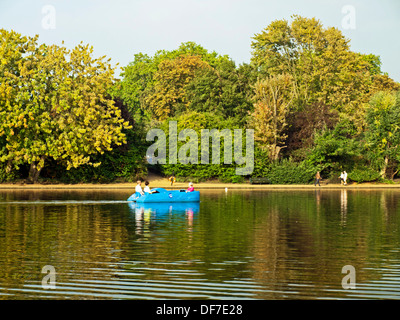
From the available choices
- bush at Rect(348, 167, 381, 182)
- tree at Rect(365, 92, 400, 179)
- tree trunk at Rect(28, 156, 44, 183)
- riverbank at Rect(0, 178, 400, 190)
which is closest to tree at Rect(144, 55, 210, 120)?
riverbank at Rect(0, 178, 400, 190)

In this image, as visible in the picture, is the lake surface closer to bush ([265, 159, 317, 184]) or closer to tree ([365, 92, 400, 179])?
bush ([265, 159, 317, 184])

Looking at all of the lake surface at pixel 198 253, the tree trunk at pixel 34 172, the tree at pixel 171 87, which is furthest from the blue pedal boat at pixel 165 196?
the tree at pixel 171 87

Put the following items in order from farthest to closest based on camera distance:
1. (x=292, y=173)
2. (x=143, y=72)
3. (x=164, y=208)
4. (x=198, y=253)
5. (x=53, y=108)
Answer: (x=143, y=72) < (x=292, y=173) < (x=53, y=108) < (x=164, y=208) < (x=198, y=253)

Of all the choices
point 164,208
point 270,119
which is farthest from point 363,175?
point 164,208

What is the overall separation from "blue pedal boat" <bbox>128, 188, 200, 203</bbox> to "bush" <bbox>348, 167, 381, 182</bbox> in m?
27.9

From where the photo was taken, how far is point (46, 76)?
175 ft

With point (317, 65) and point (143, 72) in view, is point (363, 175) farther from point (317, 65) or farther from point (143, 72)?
point (143, 72)

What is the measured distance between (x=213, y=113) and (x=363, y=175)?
17743mm

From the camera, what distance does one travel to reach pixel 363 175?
60.1 meters

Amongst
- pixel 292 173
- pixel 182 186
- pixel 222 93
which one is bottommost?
pixel 182 186

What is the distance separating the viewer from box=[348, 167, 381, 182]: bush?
59.6 metres

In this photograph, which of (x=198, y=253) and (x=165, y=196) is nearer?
(x=198, y=253)
